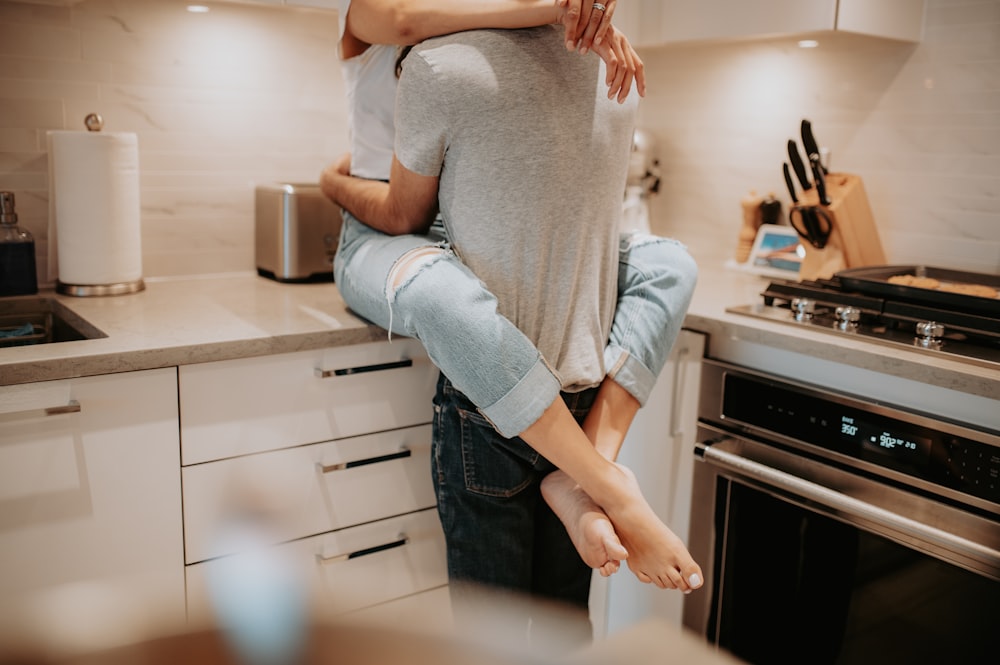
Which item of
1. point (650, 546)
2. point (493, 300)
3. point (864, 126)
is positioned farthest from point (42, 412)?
point (864, 126)

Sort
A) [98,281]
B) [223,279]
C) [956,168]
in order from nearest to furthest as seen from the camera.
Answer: [98,281] < [956,168] < [223,279]

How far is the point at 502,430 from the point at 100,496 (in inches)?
25.6

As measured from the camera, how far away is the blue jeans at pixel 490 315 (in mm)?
1267

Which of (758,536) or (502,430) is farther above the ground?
(502,430)

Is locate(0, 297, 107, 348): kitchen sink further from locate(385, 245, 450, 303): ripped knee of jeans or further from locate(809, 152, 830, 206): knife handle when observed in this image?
locate(809, 152, 830, 206): knife handle

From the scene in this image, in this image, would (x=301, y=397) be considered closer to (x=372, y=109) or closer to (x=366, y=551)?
(x=366, y=551)

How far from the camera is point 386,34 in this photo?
4.72ft

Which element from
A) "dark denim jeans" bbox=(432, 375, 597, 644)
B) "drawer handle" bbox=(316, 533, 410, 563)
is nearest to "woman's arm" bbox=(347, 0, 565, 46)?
"dark denim jeans" bbox=(432, 375, 597, 644)

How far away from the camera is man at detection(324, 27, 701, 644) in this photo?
4.29 feet

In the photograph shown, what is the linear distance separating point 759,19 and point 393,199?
0.98 metres

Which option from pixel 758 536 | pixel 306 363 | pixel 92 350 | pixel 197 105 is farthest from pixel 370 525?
pixel 197 105

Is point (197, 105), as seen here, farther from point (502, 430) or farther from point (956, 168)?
point (956, 168)

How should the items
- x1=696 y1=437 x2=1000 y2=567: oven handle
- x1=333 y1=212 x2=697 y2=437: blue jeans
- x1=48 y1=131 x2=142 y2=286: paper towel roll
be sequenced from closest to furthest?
x1=333 y1=212 x2=697 y2=437: blue jeans < x1=696 y1=437 x2=1000 y2=567: oven handle < x1=48 y1=131 x2=142 y2=286: paper towel roll

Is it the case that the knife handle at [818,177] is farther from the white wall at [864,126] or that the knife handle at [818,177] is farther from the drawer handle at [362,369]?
the drawer handle at [362,369]
